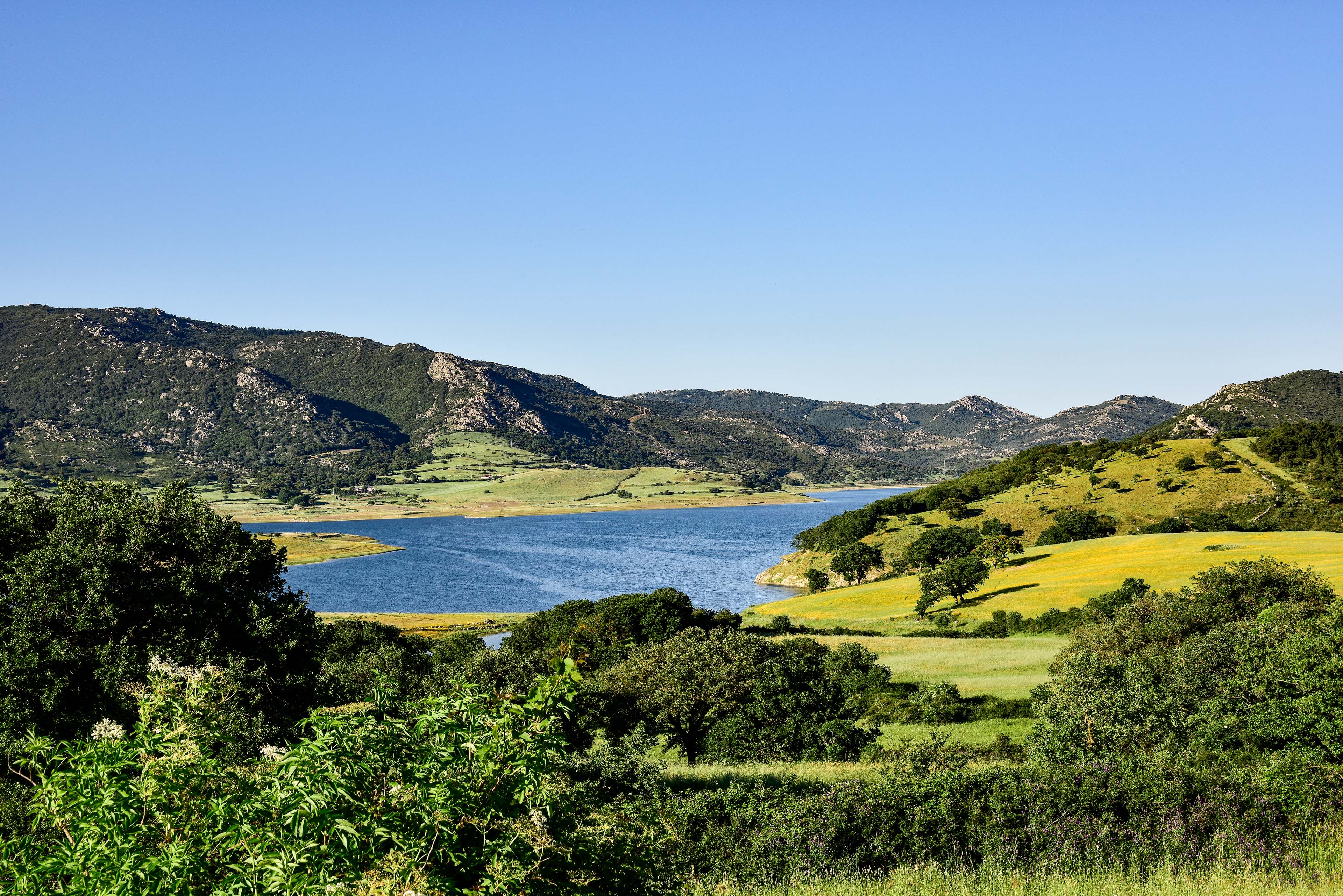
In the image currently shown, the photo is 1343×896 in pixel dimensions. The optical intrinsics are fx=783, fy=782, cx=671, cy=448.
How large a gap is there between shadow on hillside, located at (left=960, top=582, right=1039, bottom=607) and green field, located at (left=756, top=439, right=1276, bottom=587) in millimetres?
34546

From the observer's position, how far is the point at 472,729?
20.0 ft

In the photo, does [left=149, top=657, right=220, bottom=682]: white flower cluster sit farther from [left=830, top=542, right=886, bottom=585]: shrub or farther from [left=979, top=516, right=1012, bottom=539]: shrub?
[left=830, top=542, right=886, bottom=585]: shrub

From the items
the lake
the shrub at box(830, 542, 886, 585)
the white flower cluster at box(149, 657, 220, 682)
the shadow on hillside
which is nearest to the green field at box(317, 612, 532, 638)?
the lake

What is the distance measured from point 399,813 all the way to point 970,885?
893cm

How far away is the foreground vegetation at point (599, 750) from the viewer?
561 centimetres

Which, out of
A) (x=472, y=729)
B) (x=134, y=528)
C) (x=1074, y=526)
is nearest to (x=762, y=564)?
(x=1074, y=526)

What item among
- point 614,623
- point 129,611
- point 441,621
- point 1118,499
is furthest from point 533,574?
point 129,611

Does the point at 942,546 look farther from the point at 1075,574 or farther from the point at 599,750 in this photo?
the point at 599,750

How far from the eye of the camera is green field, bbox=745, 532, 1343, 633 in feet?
212

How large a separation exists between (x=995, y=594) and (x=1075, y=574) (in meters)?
7.48

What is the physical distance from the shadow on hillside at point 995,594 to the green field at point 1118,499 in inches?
1360

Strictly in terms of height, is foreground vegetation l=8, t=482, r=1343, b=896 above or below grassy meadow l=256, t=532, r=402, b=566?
above

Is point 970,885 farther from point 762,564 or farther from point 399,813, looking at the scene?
point 762,564

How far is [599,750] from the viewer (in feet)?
86.6
